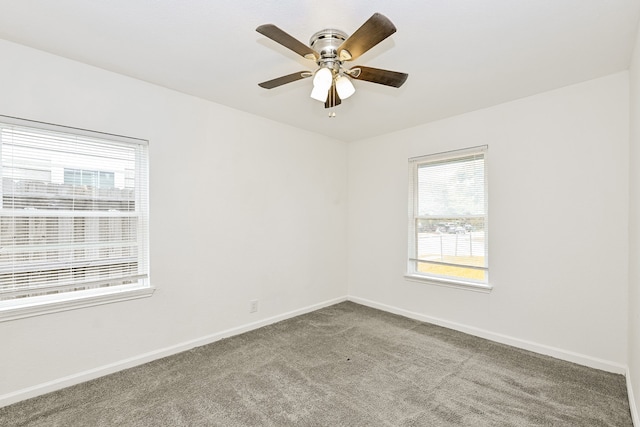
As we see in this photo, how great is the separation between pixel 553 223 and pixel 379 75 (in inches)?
87.2

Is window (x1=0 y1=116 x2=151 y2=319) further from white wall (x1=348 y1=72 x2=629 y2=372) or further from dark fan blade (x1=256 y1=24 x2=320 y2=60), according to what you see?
white wall (x1=348 y1=72 x2=629 y2=372)

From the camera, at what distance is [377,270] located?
14.1ft

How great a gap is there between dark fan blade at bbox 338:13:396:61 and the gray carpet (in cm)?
228

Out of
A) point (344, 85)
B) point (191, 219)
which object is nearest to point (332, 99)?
point (344, 85)

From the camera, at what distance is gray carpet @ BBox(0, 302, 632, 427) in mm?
1979

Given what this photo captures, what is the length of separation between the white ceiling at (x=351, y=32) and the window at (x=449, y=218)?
0.82m

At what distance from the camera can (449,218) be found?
11.8 feet

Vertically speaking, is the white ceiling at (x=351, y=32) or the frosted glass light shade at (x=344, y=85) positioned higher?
the white ceiling at (x=351, y=32)

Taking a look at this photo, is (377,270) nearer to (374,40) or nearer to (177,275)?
(177,275)

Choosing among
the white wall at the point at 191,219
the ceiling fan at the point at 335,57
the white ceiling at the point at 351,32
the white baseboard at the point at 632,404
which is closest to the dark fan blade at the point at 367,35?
the ceiling fan at the point at 335,57

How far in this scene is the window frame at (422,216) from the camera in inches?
129

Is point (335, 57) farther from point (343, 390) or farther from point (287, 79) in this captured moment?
point (343, 390)

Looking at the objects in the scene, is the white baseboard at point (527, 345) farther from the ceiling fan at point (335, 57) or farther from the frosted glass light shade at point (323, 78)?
the frosted glass light shade at point (323, 78)

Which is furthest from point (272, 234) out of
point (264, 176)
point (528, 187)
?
point (528, 187)
